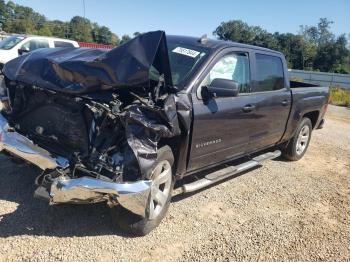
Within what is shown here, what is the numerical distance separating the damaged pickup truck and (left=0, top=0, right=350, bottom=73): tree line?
5193cm

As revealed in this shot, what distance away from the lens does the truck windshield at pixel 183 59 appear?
4434 mm

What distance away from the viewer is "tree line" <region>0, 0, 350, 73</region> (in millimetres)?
58469

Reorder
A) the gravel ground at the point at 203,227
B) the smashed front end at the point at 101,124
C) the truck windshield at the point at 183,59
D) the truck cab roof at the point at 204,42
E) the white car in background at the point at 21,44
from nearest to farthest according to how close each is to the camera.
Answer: the smashed front end at the point at 101,124
the gravel ground at the point at 203,227
the truck windshield at the point at 183,59
the truck cab roof at the point at 204,42
the white car in background at the point at 21,44

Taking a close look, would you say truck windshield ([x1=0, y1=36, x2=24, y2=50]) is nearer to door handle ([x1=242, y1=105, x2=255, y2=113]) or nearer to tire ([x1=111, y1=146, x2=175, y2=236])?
door handle ([x1=242, y1=105, x2=255, y2=113])

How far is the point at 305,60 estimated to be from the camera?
6241cm

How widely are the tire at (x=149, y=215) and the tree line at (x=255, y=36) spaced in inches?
2078

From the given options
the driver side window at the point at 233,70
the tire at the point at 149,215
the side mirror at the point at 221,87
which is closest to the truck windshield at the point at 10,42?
the driver side window at the point at 233,70

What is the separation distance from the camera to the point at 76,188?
3289 millimetres

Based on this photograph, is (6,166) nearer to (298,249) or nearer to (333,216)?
(298,249)

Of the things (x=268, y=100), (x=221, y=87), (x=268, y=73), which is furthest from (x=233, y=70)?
(x=268, y=73)

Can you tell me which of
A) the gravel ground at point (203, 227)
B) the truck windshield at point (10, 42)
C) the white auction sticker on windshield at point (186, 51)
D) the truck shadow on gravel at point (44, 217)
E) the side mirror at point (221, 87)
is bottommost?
the gravel ground at point (203, 227)

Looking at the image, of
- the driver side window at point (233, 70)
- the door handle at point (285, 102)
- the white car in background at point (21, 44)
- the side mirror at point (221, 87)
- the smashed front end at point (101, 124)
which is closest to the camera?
the smashed front end at point (101, 124)

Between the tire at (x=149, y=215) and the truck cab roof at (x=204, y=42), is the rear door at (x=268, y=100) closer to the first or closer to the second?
the truck cab roof at (x=204, y=42)

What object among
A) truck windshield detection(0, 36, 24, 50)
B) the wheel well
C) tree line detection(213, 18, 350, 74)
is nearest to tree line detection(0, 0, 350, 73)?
tree line detection(213, 18, 350, 74)
